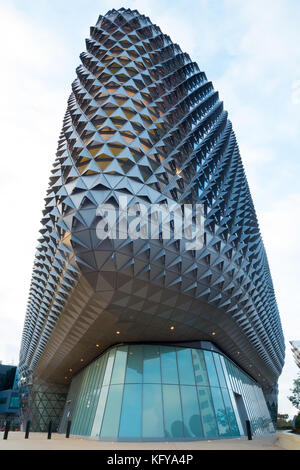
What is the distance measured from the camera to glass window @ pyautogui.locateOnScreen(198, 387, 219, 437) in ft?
60.8

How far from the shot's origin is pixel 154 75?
19281 millimetres

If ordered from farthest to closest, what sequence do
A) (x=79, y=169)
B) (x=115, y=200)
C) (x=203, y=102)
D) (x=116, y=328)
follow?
1. (x=203, y=102)
2. (x=116, y=328)
3. (x=79, y=169)
4. (x=115, y=200)

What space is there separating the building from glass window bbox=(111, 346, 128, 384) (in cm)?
7251

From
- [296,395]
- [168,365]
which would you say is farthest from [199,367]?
[296,395]

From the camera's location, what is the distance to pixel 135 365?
778 inches

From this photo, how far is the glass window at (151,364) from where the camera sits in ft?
63.0

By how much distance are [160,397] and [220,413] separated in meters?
4.65

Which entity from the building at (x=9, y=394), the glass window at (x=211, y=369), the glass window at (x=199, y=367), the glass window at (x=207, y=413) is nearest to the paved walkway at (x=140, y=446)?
the glass window at (x=207, y=413)

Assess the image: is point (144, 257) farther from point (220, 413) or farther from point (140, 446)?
point (220, 413)

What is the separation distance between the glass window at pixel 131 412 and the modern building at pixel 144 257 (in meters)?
0.06

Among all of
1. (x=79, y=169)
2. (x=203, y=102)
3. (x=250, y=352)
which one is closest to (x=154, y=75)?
(x=203, y=102)

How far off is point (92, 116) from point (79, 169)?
3490 mm
